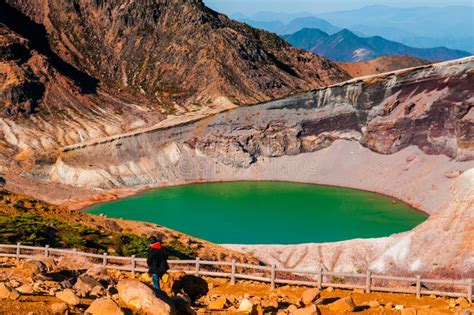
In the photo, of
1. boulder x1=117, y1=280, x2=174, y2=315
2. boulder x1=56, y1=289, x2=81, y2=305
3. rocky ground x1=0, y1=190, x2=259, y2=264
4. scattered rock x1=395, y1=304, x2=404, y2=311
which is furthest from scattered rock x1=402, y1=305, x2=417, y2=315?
rocky ground x1=0, y1=190, x2=259, y2=264

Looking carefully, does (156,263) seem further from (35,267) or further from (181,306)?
(35,267)

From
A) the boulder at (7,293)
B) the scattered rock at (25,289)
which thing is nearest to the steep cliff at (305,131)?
the scattered rock at (25,289)

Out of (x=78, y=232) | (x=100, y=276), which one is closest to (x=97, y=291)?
(x=100, y=276)

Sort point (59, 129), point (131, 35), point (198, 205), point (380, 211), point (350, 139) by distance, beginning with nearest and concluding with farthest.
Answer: point (380, 211) < point (198, 205) < point (350, 139) < point (59, 129) < point (131, 35)

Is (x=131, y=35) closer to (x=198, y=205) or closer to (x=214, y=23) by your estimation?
(x=214, y=23)

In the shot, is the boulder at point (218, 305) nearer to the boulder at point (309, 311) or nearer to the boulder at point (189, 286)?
the boulder at point (189, 286)

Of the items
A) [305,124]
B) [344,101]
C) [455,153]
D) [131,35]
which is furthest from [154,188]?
[131,35]
